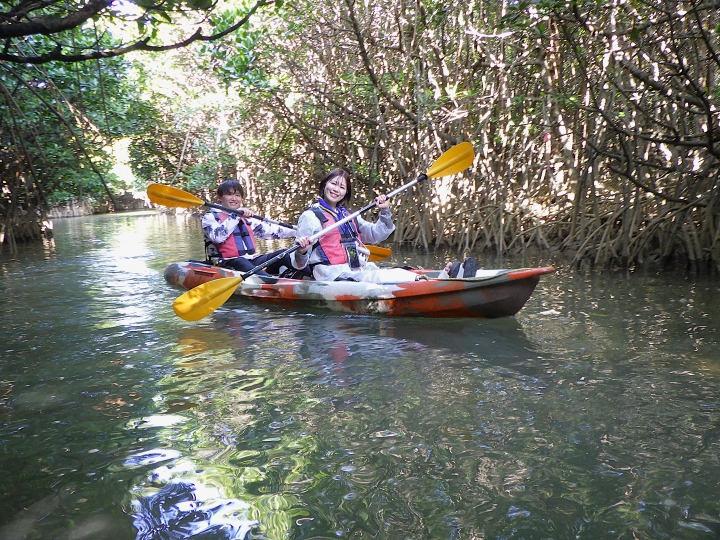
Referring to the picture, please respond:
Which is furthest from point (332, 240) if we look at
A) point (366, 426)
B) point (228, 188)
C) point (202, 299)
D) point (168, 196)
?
point (366, 426)

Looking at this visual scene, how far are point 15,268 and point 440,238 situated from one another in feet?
17.6

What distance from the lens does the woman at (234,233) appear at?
5688 mm

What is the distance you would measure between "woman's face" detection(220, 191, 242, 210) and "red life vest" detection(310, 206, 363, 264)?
4.07 feet

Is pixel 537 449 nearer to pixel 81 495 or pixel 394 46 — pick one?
pixel 81 495

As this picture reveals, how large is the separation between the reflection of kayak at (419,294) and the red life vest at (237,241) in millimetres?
713

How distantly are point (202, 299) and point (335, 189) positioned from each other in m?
1.24

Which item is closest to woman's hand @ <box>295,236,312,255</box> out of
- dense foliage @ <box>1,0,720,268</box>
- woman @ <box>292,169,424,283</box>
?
woman @ <box>292,169,424,283</box>

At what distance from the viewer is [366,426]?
2541 mm

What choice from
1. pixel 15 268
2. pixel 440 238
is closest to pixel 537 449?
pixel 440 238

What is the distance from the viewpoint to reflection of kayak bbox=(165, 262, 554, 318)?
398 centimetres

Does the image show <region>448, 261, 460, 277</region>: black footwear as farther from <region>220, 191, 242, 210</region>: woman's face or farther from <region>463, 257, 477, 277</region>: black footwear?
<region>220, 191, 242, 210</region>: woman's face

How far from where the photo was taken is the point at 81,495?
6.69ft

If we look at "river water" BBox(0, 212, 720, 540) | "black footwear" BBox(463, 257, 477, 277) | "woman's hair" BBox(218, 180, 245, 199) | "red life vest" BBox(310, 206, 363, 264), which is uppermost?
"woman's hair" BBox(218, 180, 245, 199)

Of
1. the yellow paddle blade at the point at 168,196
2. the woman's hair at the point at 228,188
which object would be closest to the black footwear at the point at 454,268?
the woman's hair at the point at 228,188
